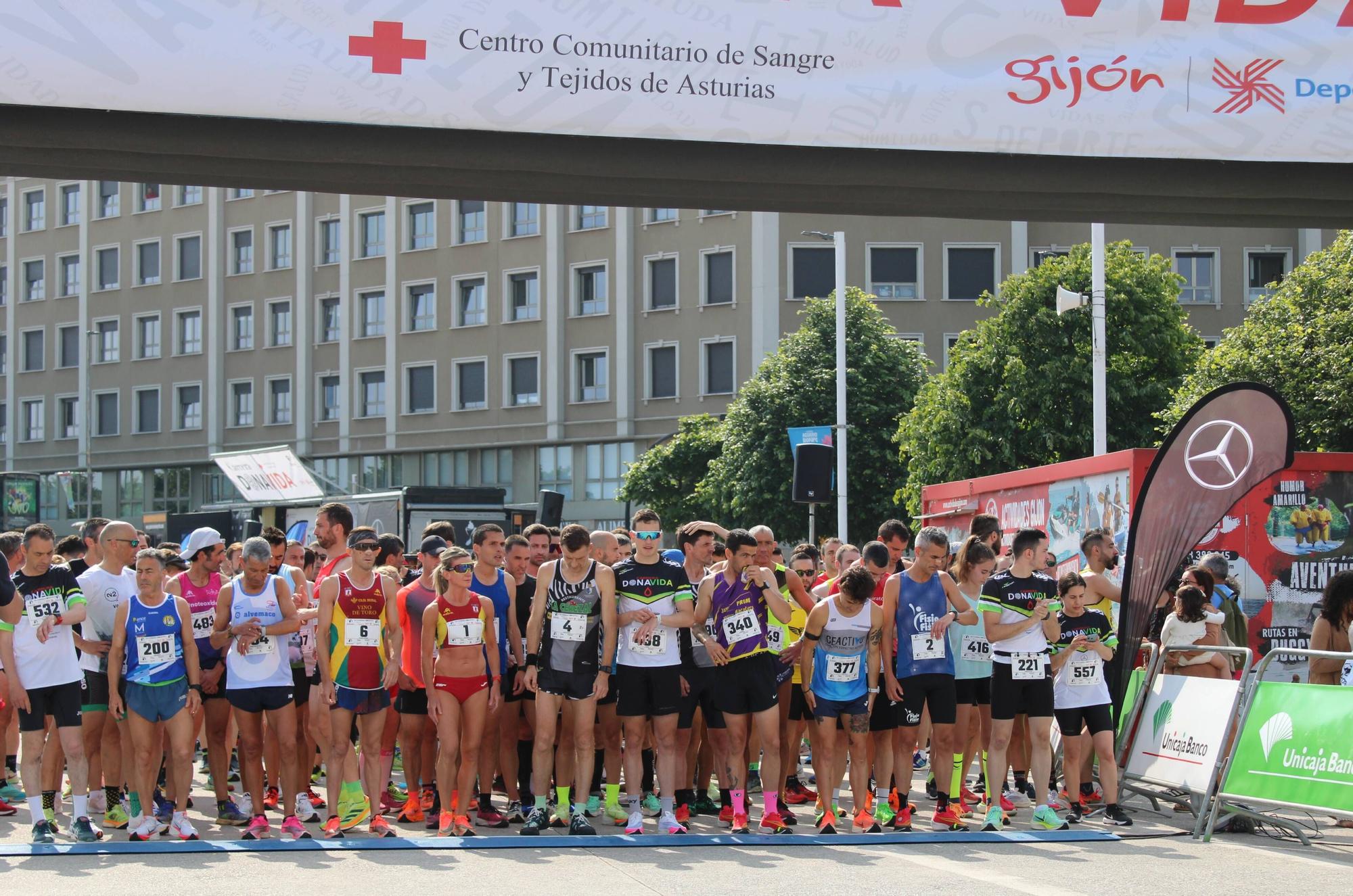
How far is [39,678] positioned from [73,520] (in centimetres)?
6053

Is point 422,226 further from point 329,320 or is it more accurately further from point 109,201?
point 109,201

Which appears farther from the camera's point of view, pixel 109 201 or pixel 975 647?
pixel 109 201

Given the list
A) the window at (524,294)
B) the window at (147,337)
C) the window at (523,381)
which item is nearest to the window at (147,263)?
the window at (147,337)

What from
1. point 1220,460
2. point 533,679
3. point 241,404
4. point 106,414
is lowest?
point 533,679

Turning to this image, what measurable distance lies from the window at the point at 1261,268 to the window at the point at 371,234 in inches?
1180

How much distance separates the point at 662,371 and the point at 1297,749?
148ft

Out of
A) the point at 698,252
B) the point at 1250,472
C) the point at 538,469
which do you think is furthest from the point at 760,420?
the point at 1250,472

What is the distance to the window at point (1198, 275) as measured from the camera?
5247 cm

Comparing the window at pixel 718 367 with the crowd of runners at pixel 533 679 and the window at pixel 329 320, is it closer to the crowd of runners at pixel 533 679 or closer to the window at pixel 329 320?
the window at pixel 329 320

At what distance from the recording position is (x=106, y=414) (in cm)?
6681

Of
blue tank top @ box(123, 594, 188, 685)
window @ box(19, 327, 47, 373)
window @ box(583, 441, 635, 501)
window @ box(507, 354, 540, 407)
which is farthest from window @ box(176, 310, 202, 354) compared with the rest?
blue tank top @ box(123, 594, 188, 685)

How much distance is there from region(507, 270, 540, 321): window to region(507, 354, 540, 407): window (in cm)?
146

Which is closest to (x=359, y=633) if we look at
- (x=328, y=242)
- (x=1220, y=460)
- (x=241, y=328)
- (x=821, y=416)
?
(x=1220, y=460)

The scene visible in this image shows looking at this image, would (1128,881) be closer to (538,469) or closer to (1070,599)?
(1070,599)
